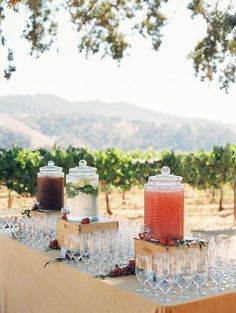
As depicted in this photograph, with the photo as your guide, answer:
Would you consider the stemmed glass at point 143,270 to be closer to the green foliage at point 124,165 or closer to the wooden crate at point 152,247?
the wooden crate at point 152,247

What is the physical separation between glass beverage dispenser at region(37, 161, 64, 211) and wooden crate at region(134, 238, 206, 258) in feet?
4.48

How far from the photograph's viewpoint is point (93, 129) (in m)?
66.6

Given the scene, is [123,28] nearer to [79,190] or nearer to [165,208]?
[79,190]

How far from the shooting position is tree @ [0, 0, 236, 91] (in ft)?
38.7

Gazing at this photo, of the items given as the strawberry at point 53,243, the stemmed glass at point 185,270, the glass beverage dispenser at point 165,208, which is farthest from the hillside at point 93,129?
the stemmed glass at point 185,270

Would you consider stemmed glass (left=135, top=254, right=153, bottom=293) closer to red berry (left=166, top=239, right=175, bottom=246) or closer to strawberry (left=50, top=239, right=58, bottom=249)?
red berry (left=166, top=239, right=175, bottom=246)

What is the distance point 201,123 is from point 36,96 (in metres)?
22.4

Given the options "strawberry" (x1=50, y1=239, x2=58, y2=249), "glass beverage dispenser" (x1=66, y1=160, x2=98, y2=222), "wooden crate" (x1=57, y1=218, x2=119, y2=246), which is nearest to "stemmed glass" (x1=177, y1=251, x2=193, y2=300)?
"wooden crate" (x1=57, y1=218, x2=119, y2=246)

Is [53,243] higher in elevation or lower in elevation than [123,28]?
lower

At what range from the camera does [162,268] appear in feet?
9.11

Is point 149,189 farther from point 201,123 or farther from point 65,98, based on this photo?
point 65,98

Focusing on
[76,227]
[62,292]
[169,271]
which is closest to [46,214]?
[76,227]

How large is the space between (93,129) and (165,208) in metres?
63.8

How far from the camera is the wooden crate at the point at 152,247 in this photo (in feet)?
9.58
